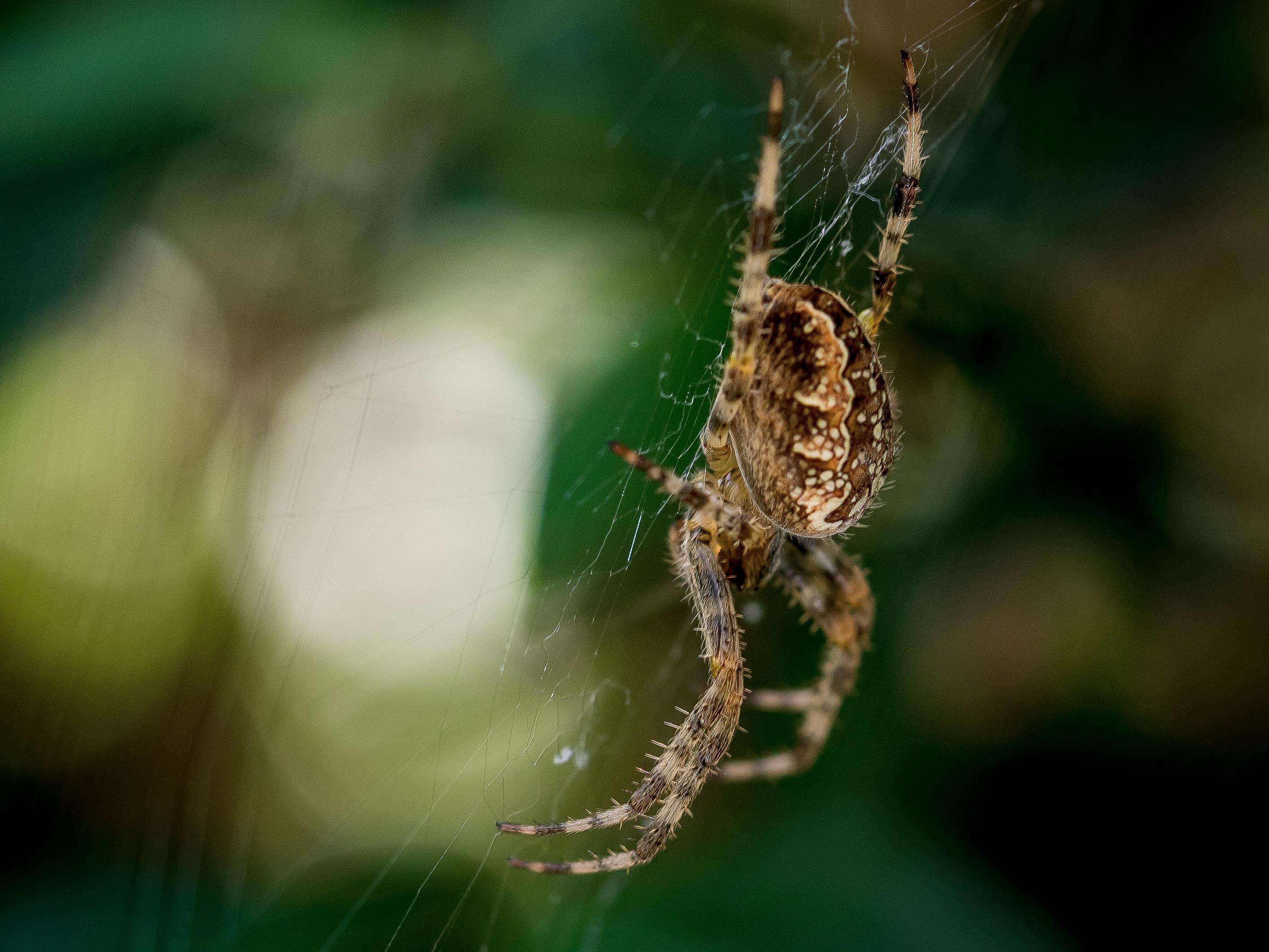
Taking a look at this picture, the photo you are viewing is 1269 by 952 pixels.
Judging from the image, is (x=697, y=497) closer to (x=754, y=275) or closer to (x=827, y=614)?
(x=754, y=275)

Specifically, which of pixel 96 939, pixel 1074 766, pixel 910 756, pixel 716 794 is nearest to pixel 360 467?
pixel 96 939

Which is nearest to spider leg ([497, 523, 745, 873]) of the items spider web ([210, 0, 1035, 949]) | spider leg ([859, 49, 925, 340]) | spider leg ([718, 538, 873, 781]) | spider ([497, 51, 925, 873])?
spider ([497, 51, 925, 873])

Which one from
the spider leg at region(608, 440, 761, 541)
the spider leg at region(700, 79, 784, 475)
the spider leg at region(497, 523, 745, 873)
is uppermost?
the spider leg at region(700, 79, 784, 475)

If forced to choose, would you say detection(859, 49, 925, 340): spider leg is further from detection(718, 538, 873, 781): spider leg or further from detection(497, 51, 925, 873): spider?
detection(718, 538, 873, 781): spider leg

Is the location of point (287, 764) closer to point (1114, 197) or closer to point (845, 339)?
point (845, 339)

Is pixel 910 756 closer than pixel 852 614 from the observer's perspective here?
No

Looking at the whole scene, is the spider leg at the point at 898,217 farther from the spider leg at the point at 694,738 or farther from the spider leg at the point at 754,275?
the spider leg at the point at 694,738

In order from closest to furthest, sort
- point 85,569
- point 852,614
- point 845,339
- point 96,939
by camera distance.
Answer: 1. point 845,339
2. point 96,939
3. point 852,614
4. point 85,569
